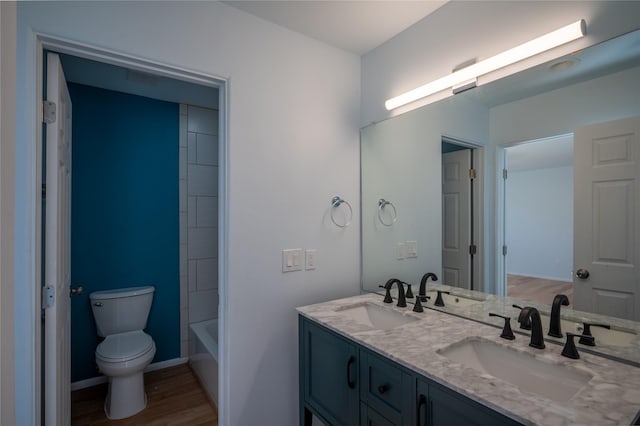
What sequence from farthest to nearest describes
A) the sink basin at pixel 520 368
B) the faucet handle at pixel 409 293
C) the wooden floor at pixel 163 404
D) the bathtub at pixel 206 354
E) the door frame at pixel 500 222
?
1. the bathtub at pixel 206 354
2. the wooden floor at pixel 163 404
3. the faucet handle at pixel 409 293
4. the door frame at pixel 500 222
5. the sink basin at pixel 520 368

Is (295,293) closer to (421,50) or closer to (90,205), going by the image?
(421,50)

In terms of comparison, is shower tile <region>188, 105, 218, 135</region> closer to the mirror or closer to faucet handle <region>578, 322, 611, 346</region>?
the mirror

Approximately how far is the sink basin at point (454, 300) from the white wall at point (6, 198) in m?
1.57

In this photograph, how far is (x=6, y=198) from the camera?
420 mm

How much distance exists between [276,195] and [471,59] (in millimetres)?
1168

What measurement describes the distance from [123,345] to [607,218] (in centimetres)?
284

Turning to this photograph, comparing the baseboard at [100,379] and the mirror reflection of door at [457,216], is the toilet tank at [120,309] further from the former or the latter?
the mirror reflection of door at [457,216]

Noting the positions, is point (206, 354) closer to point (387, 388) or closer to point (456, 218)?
point (387, 388)

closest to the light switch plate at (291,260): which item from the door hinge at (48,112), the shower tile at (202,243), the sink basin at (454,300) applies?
the sink basin at (454,300)

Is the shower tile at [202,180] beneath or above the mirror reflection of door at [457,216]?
above

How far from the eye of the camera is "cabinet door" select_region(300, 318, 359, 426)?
1299mm

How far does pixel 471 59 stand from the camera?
1486 millimetres

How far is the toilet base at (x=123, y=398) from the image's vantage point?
2135 millimetres

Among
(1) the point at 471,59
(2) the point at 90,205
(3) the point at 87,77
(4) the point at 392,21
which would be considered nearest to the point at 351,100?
(4) the point at 392,21
